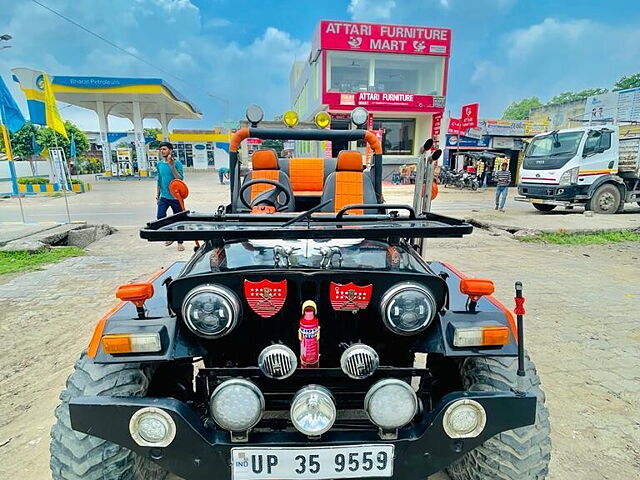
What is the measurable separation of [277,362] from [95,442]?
83cm

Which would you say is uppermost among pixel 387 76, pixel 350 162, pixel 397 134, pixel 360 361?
pixel 387 76

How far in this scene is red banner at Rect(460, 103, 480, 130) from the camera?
22.8 metres

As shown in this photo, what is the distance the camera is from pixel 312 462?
1548mm

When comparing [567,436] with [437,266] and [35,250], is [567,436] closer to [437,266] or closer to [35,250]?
[437,266]

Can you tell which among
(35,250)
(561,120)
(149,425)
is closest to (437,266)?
(149,425)

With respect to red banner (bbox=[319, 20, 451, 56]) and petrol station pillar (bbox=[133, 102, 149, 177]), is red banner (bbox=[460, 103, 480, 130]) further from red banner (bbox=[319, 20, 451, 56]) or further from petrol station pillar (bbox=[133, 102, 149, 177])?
petrol station pillar (bbox=[133, 102, 149, 177])

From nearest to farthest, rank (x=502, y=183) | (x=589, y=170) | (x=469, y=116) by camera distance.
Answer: (x=589, y=170) < (x=502, y=183) < (x=469, y=116)

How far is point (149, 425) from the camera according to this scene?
4.92 ft

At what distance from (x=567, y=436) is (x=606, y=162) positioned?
490 inches

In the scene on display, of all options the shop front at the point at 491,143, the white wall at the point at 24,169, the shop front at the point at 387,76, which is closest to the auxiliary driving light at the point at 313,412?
the shop front at the point at 387,76

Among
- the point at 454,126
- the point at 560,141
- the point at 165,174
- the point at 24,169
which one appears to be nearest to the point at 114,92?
the point at 24,169

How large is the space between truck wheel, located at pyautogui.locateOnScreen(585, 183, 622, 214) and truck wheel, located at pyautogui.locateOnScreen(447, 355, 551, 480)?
42.1 ft

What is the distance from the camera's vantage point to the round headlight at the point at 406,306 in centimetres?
167

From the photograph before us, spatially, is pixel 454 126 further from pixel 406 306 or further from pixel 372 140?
pixel 406 306
